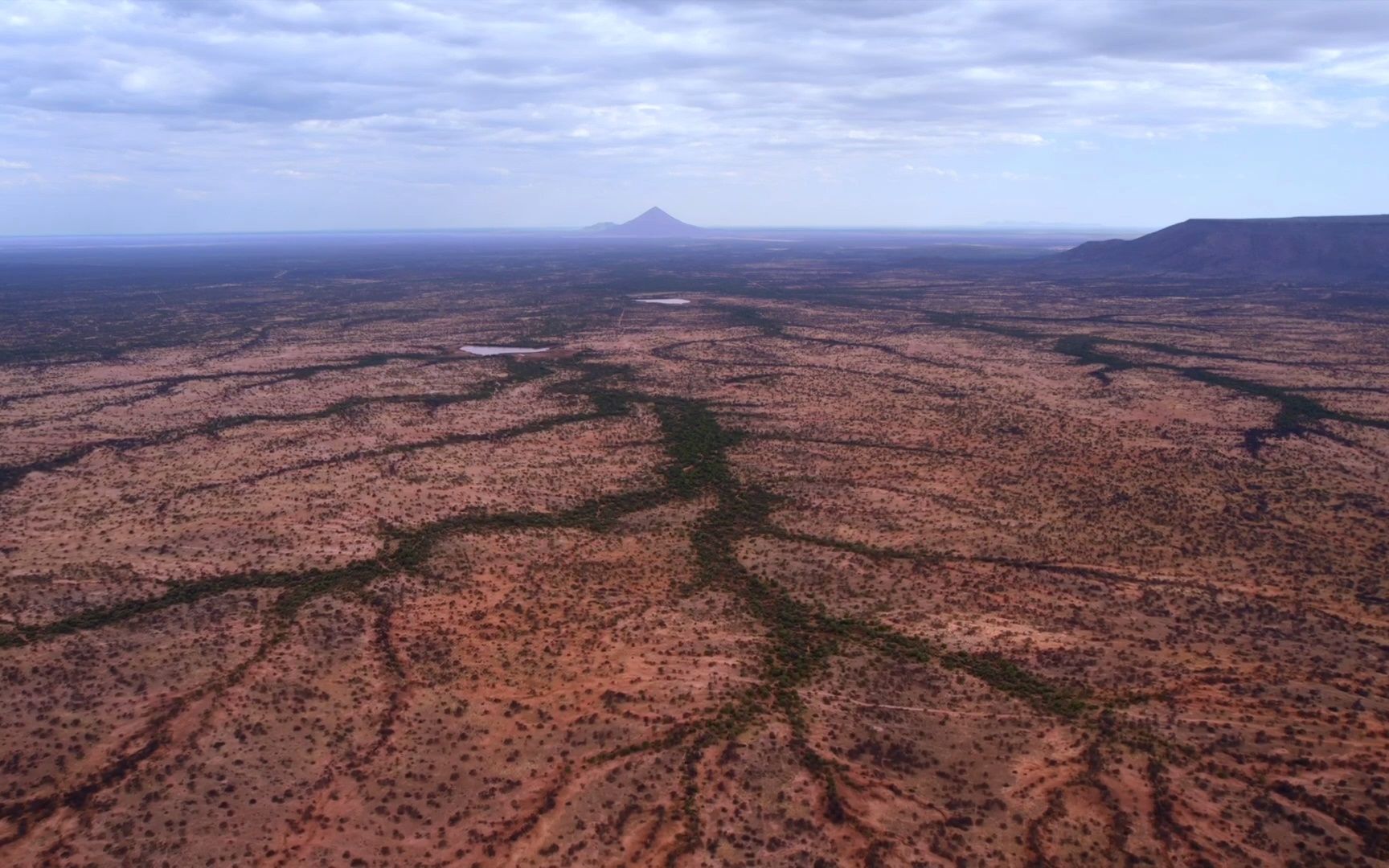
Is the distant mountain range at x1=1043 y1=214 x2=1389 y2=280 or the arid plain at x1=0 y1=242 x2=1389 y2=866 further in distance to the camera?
the distant mountain range at x1=1043 y1=214 x2=1389 y2=280

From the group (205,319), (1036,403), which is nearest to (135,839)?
(1036,403)

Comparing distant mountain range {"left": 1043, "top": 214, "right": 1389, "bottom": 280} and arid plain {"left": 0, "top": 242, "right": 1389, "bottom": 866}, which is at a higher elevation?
distant mountain range {"left": 1043, "top": 214, "right": 1389, "bottom": 280}

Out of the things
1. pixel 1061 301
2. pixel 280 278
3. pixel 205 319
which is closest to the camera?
pixel 205 319

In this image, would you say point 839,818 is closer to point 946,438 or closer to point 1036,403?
point 946,438

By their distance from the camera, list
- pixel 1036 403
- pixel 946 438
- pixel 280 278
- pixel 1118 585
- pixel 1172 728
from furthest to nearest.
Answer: pixel 280 278, pixel 1036 403, pixel 946 438, pixel 1118 585, pixel 1172 728

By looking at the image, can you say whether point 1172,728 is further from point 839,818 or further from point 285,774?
point 285,774

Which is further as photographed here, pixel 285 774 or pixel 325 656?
pixel 325 656
